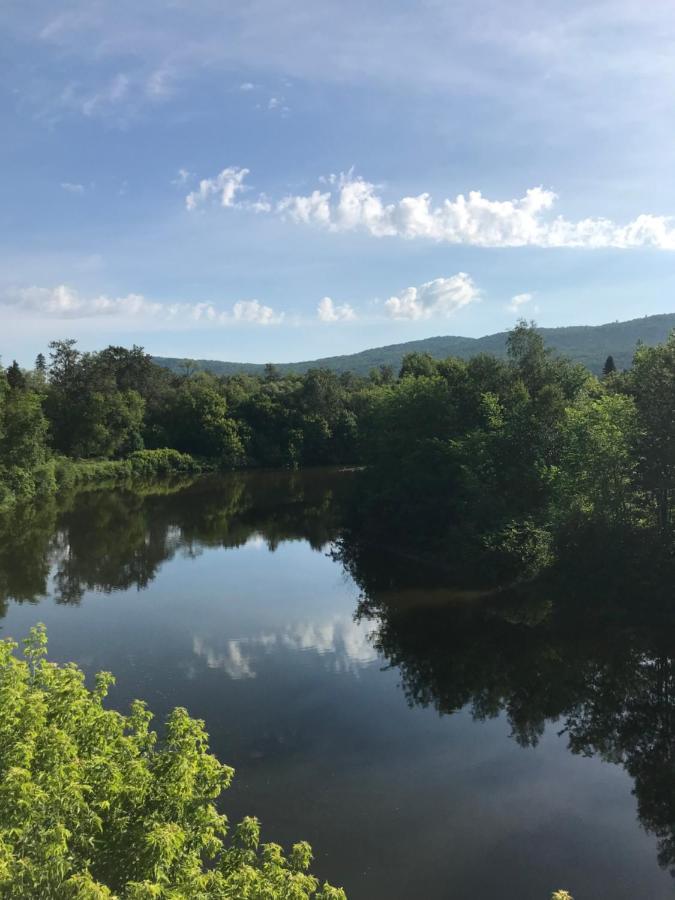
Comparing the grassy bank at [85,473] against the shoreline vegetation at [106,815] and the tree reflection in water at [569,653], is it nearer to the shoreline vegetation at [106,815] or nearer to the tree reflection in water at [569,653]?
the tree reflection in water at [569,653]

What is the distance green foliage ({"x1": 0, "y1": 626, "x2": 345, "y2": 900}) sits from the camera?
6.80 meters

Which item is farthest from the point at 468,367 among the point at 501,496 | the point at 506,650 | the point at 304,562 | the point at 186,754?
the point at 186,754

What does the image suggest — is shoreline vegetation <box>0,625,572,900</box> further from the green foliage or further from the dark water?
the dark water

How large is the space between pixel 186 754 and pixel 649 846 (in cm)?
1240

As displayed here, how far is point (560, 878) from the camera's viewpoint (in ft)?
45.0

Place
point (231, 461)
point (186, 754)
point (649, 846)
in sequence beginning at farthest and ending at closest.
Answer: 1. point (231, 461)
2. point (649, 846)
3. point (186, 754)

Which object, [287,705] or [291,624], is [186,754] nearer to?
[287,705]

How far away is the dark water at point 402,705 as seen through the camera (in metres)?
14.6

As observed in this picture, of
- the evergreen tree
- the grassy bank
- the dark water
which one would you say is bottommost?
the dark water

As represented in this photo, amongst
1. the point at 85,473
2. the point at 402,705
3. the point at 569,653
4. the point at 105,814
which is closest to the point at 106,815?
the point at 105,814

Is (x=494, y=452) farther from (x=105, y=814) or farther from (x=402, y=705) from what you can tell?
(x=105, y=814)

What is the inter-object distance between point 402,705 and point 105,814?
50.2 feet

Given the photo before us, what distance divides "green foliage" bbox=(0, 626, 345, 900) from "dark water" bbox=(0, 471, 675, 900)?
6.66 meters

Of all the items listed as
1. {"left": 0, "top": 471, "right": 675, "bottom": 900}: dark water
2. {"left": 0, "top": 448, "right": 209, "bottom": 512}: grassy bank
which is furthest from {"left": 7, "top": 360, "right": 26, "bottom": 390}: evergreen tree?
{"left": 0, "top": 471, "right": 675, "bottom": 900}: dark water
